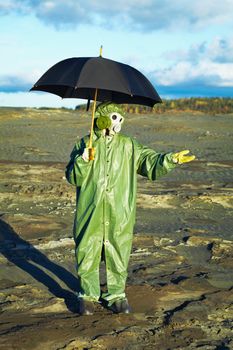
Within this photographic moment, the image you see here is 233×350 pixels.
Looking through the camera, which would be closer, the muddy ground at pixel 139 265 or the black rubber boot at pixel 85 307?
the muddy ground at pixel 139 265

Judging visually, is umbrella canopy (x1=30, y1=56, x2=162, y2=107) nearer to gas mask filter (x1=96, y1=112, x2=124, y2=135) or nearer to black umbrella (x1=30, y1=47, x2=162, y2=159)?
black umbrella (x1=30, y1=47, x2=162, y2=159)

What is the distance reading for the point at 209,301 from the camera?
234 inches

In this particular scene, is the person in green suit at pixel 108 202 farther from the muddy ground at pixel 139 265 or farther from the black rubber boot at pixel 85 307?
the muddy ground at pixel 139 265

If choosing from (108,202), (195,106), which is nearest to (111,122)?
(108,202)

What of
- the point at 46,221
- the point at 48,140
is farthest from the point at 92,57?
the point at 48,140

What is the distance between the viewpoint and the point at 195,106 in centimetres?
4147

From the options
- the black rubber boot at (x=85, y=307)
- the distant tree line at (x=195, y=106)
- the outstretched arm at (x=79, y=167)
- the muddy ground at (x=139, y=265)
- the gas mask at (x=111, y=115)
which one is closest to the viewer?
the muddy ground at (x=139, y=265)

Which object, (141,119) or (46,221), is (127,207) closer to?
(46,221)

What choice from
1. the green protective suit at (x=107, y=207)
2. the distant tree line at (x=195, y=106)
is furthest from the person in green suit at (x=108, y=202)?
the distant tree line at (x=195, y=106)

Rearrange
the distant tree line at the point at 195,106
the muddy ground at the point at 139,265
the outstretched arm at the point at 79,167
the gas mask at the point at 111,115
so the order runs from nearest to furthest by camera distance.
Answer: the muddy ground at the point at 139,265 < the outstretched arm at the point at 79,167 < the gas mask at the point at 111,115 < the distant tree line at the point at 195,106

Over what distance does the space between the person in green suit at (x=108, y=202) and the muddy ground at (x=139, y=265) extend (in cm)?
23

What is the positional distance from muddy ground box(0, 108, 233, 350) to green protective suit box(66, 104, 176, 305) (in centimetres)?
32

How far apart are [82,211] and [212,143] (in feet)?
53.8

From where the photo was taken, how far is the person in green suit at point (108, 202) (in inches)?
215
